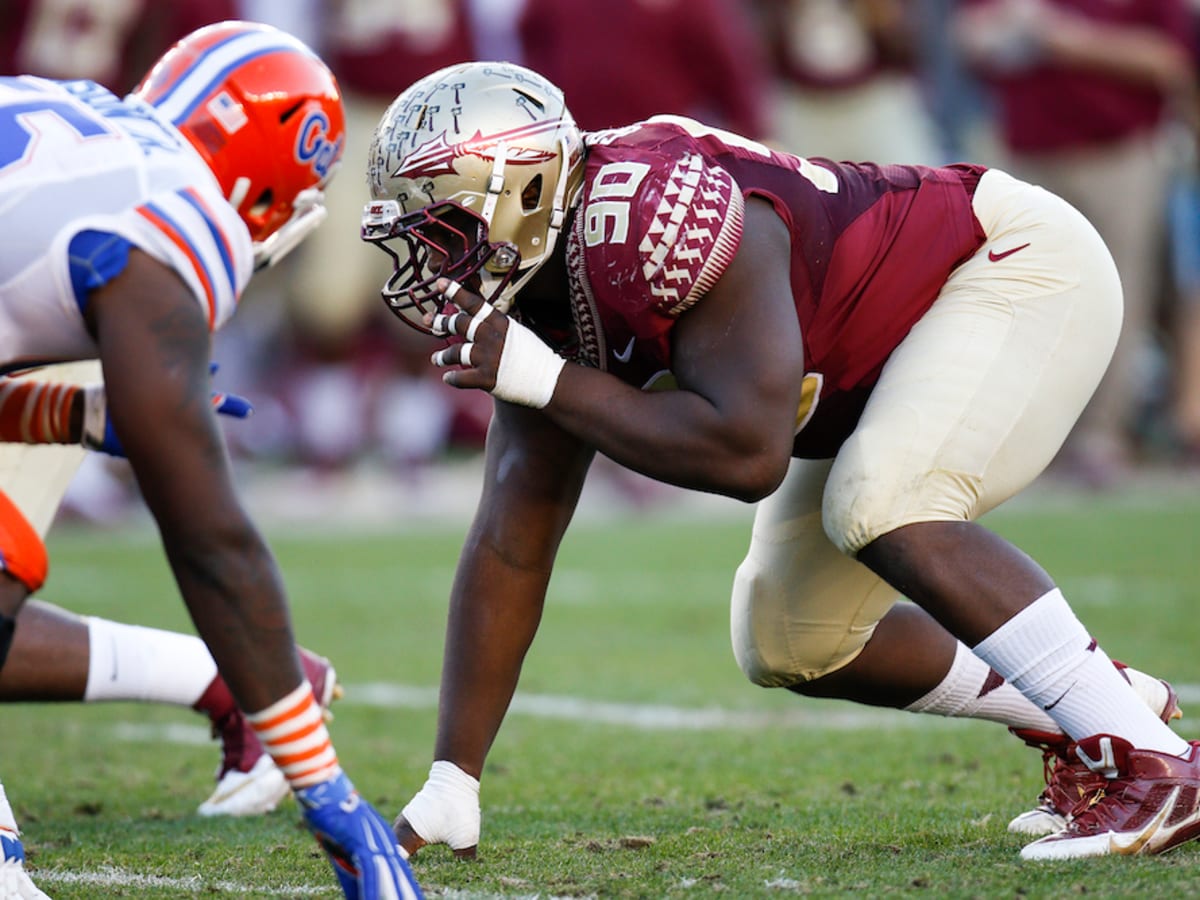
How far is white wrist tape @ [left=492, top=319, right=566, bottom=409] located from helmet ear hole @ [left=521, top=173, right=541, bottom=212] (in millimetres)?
280

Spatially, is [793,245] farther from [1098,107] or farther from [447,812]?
[1098,107]

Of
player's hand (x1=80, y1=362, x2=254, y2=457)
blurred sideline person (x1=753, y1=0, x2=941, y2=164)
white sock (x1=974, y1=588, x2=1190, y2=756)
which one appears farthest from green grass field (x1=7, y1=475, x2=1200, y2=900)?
blurred sideline person (x1=753, y1=0, x2=941, y2=164)

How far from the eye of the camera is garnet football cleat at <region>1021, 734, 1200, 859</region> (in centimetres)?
286

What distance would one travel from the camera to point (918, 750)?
161 inches

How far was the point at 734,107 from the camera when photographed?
9.30 m

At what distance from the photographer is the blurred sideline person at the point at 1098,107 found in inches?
355

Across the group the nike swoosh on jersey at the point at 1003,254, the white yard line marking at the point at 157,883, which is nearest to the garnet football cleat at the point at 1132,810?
the nike swoosh on jersey at the point at 1003,254

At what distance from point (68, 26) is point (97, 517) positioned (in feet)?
8.15

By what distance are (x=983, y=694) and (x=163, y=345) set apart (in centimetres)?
179

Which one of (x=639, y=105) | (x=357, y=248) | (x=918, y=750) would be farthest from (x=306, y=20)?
(x=918, y=750)

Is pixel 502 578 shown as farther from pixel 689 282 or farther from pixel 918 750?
pixel 918 750

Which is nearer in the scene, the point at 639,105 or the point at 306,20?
the point at 639,105

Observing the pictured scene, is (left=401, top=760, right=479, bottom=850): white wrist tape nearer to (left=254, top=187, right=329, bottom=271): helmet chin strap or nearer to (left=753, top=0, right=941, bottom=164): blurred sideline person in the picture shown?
(left=254, top=187, right=329, bottom=271): helmet chin strap

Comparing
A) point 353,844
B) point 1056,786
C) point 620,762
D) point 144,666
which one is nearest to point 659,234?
point 353,844
